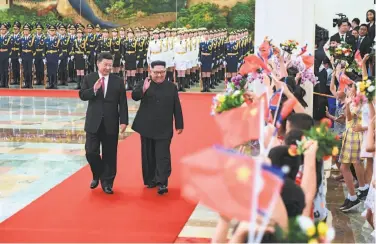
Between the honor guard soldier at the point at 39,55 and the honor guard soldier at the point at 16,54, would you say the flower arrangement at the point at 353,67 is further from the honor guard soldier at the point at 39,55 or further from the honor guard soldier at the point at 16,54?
the honor guard soldier at the point at 16,54

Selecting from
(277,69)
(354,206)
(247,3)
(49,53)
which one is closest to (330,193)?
(354,206)

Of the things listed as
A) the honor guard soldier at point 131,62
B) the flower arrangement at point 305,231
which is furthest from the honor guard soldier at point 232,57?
the flower arrangement at point 305,231

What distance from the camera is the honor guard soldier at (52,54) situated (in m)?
18.7

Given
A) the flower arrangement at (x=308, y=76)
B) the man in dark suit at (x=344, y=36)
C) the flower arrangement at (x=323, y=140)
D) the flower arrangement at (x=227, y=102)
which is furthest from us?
the man in dark suit at (x=344, y=36)

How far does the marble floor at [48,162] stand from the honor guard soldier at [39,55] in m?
3.51

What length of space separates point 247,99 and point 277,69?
2.86 m

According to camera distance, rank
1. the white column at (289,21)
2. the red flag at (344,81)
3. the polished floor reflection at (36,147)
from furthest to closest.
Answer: the white column at (289,21) → the polished floor reflection at (36,147) → the red flag at (344,81)

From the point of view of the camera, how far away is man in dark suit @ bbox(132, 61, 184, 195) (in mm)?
7172

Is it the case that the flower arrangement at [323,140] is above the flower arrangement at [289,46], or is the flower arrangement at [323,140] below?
below

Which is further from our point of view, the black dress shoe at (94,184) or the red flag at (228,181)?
the black dress shoe at (94,184)

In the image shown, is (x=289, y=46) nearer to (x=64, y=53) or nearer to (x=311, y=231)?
(x=311, y=231)

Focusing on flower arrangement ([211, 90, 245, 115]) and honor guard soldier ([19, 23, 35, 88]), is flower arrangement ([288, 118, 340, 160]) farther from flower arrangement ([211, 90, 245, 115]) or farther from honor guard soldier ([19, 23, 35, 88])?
honor guard soldier ([19, 23, 35, 88])

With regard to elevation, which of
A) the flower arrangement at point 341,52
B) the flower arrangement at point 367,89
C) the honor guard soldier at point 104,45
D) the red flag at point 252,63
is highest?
the honor guard soldier at point 104,45

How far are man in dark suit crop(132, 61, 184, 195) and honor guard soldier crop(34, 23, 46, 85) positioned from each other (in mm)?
12039
